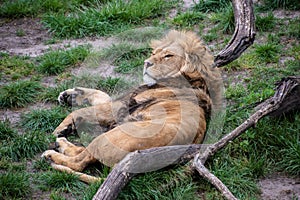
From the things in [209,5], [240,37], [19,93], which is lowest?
[19,93]

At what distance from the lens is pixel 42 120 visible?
20.1 feet

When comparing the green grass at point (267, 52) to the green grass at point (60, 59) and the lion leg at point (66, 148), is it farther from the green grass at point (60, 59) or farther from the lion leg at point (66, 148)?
the lion leg at point (66, 148)

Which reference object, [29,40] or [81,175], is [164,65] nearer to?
[81,175]

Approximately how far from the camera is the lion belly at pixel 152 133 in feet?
16.4

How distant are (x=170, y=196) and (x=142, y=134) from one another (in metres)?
0.62

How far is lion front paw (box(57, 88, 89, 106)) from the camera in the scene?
6.44 metres

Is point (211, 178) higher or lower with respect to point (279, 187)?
higher

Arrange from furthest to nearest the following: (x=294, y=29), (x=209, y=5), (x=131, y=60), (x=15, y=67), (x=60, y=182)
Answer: (x=209, y=5) < (x=294, y=29) < (x=131, y=60) < (x=15, y=67) < (x=60, y=182)

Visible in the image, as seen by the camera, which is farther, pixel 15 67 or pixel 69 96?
pixel 15 67

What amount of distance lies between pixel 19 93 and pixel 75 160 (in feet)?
5.86

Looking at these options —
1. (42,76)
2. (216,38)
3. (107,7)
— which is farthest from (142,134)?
(107,7)

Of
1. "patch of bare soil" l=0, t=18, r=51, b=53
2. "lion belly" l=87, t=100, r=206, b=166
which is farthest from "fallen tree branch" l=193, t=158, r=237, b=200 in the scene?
"patch of bare soil" l=0, t=18, r=51, b=53

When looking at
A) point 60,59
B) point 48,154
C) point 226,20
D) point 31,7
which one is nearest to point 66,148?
point 48,154

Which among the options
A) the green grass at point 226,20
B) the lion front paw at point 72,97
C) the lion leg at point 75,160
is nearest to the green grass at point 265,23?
the green grass at point 226,20
